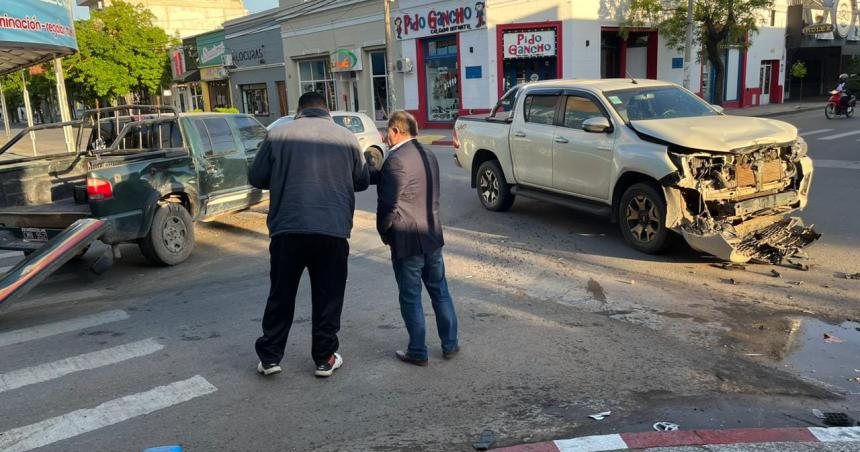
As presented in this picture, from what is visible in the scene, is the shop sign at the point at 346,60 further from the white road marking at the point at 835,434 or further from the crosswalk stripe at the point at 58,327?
the white road marking at the point at 835,434

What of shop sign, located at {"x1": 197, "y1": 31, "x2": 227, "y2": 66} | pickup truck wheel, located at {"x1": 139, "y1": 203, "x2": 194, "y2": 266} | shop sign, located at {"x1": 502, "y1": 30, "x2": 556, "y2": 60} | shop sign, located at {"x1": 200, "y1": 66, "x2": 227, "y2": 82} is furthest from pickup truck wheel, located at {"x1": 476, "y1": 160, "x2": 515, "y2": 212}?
shop sign, located at {"x1": 197, "y1": 31, "x2": 227, "y2": 66}

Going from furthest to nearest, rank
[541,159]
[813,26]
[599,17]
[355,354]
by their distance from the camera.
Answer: [813,26] → [599,17] → [541,159] → [355,354]

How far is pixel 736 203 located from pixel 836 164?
7.82m

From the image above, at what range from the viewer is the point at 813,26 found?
34469mm

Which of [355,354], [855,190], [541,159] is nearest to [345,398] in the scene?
[355,354]

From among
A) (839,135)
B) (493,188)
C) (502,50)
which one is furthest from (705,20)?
(493,188)

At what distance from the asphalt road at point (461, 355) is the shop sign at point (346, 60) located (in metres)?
23.7

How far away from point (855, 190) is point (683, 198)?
525cm

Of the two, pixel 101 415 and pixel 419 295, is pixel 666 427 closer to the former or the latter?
pixel 419 295

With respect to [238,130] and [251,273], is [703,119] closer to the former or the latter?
[251,273]

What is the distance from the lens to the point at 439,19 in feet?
86.9

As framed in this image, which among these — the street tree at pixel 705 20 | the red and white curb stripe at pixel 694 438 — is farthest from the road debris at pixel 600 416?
the street tree at pixel 705 20

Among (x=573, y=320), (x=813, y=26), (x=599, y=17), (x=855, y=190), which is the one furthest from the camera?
(x=813, y=26)

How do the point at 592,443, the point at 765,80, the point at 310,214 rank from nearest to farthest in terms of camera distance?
the point at 592,443
the point at 310,214
the point at 765,80
